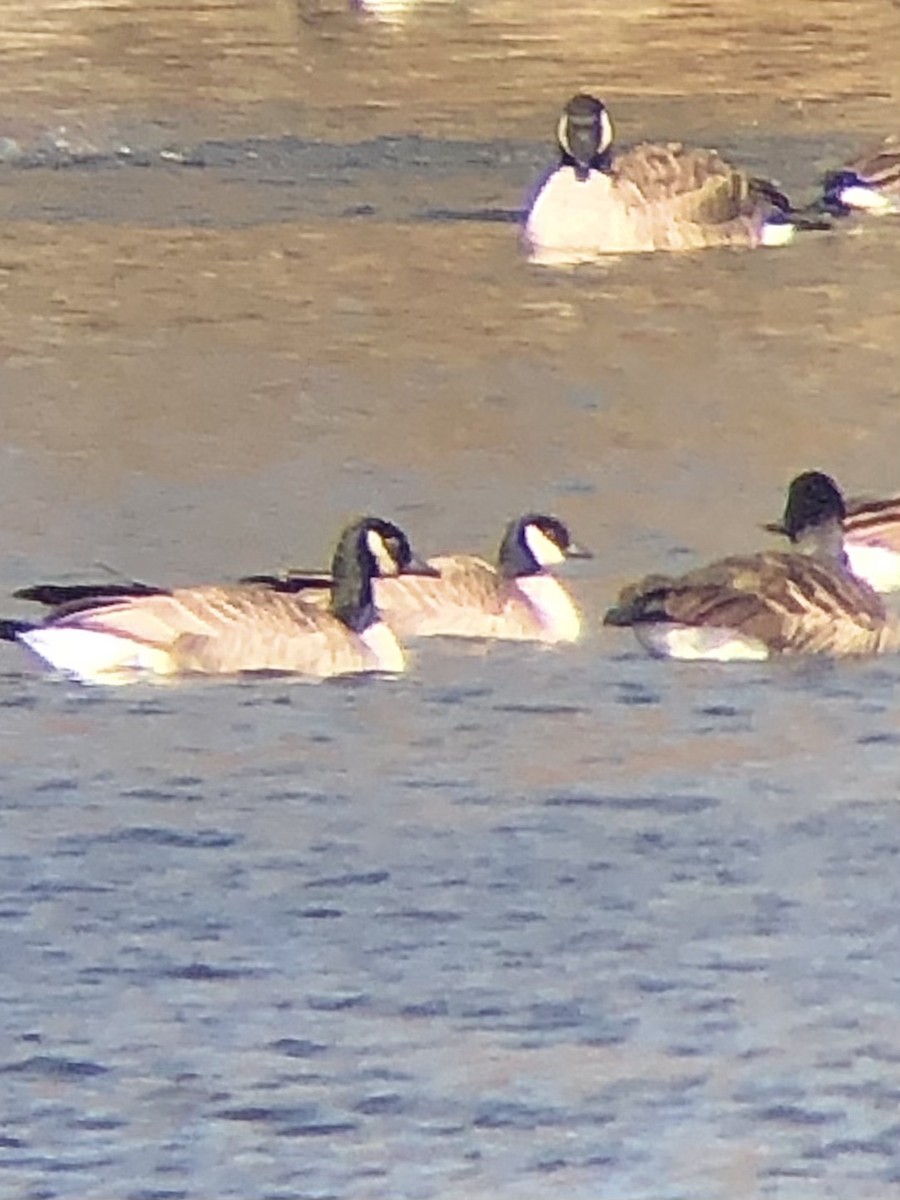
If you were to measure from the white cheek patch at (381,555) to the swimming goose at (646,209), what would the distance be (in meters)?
6.60

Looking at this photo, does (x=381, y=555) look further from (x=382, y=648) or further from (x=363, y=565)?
(x=382, y=648)

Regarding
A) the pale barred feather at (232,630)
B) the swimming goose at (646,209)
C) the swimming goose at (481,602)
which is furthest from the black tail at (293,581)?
the swimming goose at (646,209)

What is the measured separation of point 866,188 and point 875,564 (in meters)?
6.60

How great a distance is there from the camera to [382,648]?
34.8ft

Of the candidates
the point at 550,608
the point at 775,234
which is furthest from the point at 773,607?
the point at 775,234

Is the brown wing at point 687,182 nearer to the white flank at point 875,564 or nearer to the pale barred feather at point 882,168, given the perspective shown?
the pale barred feather at point 882,168

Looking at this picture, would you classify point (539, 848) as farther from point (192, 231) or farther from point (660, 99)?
point (660, 99)

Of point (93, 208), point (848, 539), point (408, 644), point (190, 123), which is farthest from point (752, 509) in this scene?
point (190, 123)

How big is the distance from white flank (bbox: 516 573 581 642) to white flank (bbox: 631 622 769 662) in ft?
0.82

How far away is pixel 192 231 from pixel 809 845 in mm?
8997

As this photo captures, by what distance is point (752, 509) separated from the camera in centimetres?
1234

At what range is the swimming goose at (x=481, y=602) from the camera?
35.8 ft

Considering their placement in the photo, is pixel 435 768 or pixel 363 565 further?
pixel 363 565

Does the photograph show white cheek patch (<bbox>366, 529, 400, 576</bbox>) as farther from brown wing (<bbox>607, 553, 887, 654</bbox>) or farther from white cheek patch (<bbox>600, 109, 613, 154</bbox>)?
white cheek patch (<bbox>600, 109, 613, 154</bbox>)
